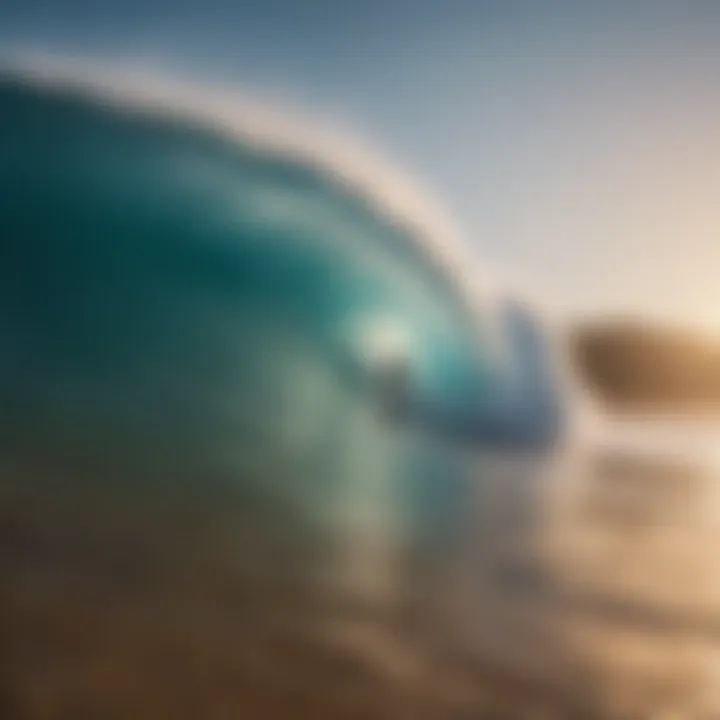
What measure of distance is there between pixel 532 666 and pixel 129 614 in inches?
14.0

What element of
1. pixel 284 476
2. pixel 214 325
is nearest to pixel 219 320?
pixel 214 325

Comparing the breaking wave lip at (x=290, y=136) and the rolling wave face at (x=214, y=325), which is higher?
the breaking wave lip at (x=290, y=136)

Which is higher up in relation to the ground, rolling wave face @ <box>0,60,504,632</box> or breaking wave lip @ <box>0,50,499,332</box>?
breaking wave lip @ <box>0,50,499,332</box>

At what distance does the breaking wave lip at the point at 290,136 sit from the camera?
102 cm

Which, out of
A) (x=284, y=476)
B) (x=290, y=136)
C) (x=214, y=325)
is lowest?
(x=284, y=476)

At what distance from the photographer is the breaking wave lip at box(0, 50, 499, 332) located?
40.3 inches

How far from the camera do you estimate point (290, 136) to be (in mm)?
1036

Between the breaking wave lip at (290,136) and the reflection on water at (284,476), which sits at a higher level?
the breaking wave lip at (290,136)

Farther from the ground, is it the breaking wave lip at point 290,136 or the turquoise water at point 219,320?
the breaking wave lip at point 290,136

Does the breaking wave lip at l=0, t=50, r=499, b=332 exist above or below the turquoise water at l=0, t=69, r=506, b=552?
above

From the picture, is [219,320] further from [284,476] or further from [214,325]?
[284,476]

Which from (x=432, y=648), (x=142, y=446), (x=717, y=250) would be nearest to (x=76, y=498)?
(x=142, y=446)

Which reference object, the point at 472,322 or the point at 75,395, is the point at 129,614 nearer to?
the point at 75,395

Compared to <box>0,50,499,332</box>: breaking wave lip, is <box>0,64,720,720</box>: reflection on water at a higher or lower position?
lower
